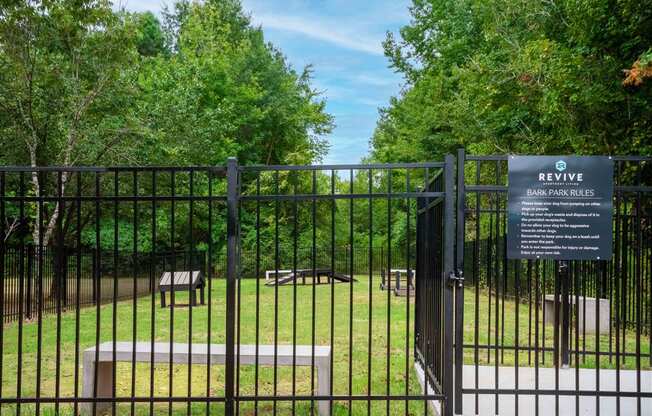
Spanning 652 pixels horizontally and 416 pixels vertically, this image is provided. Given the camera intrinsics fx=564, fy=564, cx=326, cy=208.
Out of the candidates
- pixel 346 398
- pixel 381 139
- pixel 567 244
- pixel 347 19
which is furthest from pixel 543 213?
pixel 381 139

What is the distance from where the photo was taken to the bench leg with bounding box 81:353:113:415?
17.3 feet

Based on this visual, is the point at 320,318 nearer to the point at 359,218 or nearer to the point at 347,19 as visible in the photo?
the point at 347,19

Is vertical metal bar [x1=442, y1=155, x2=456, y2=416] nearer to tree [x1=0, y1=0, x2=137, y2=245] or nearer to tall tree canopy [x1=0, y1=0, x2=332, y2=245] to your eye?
tall tree canopy [x1=0, y1=0, x2=332, y2=245]

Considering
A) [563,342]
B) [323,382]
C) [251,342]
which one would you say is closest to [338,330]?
[251,342]

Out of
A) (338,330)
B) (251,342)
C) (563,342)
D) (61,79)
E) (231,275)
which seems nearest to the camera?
(231,275)

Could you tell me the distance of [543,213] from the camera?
456 centimetres

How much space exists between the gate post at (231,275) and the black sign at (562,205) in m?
2.22

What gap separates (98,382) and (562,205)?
459 centimetres

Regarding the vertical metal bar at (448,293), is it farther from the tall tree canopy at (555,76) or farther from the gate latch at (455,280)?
the tall tree canopy at (555,76)

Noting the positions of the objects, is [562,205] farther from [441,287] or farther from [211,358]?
[211,358]

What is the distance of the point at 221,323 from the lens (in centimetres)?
1154

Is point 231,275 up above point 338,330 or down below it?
above

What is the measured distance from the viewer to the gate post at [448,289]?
4.45 m

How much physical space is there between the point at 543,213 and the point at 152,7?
38919 mm
